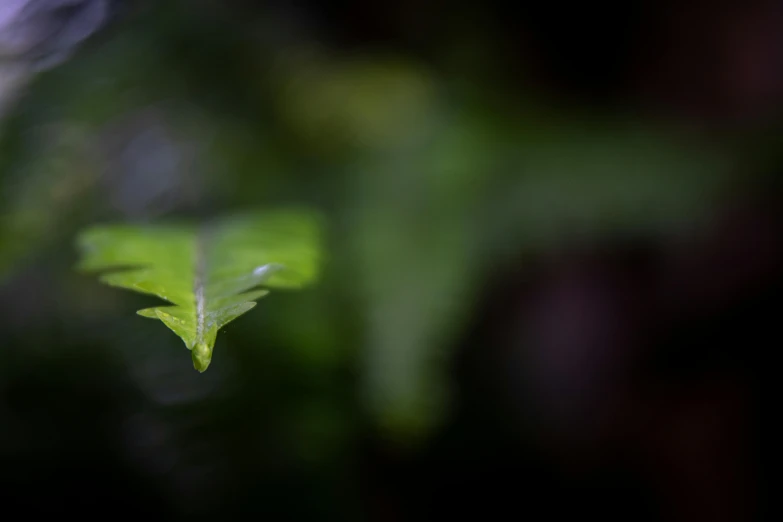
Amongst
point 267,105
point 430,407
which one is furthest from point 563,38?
point 430,407

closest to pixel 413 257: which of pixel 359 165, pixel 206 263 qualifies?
pixel 359 165

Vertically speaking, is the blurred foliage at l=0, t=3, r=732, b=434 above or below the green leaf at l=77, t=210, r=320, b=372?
above

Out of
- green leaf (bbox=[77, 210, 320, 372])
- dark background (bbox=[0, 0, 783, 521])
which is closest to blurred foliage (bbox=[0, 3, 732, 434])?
dark background (bbox=[0, 0, 783, 521])

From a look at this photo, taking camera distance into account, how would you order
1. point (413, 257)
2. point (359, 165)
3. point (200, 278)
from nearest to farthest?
point (200, 278) < point (413, 257) < point (359, 165)

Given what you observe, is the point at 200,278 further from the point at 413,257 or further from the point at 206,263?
the point at 413,257

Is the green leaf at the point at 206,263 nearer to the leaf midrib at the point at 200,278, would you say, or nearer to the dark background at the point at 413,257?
Result: the leaf midrib at the point at 200,278

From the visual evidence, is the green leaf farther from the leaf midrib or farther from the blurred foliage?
the blurred foliage
